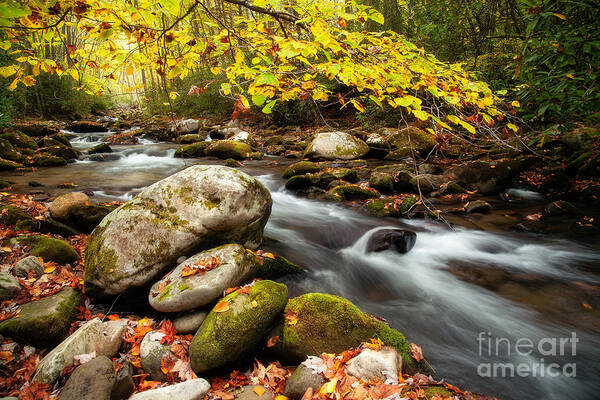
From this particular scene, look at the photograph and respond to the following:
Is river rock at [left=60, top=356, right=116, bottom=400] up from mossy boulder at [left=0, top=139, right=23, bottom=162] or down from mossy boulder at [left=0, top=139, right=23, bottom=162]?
down

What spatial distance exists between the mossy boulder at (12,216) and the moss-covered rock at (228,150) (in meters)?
7.72

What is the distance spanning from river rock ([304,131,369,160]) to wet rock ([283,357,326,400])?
9186 mm

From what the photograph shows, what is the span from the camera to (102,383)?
2373mm

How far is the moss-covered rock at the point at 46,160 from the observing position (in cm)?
993

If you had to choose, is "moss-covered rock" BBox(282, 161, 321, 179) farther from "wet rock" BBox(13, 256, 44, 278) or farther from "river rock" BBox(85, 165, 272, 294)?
"wet rock" BBox(13, 256, 44, 278)

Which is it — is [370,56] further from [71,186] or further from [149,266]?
[71,186]

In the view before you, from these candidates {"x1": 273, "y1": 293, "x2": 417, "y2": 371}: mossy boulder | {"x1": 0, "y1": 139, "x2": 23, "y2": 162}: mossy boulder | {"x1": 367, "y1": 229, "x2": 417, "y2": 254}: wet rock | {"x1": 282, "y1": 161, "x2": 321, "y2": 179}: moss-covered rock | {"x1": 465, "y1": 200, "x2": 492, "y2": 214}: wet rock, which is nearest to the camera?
{"x1": 273, "y1": 293, "x2": 417, "y2": 371}: mossy boulder

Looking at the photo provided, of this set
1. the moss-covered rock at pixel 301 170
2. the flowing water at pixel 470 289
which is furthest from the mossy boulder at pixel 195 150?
the flowing water at pixel 470 289

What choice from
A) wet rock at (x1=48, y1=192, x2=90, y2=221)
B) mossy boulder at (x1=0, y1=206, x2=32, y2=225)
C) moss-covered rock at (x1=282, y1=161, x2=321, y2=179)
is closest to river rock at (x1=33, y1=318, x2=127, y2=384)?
wet rock at (x1=48, y1=192, x2=90, y2=221)

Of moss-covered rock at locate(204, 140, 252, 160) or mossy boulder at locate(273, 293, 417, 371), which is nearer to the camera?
mossy boulder at locate(273, 293, 417, 371)

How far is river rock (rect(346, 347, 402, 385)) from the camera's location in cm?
255

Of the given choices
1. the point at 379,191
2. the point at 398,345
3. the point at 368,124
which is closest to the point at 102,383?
the point at 398,345

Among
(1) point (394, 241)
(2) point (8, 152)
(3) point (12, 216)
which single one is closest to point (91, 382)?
(3) point (12, 216)

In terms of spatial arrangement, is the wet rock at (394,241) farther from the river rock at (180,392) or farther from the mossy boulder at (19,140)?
the mossy boulder at (19,140)
